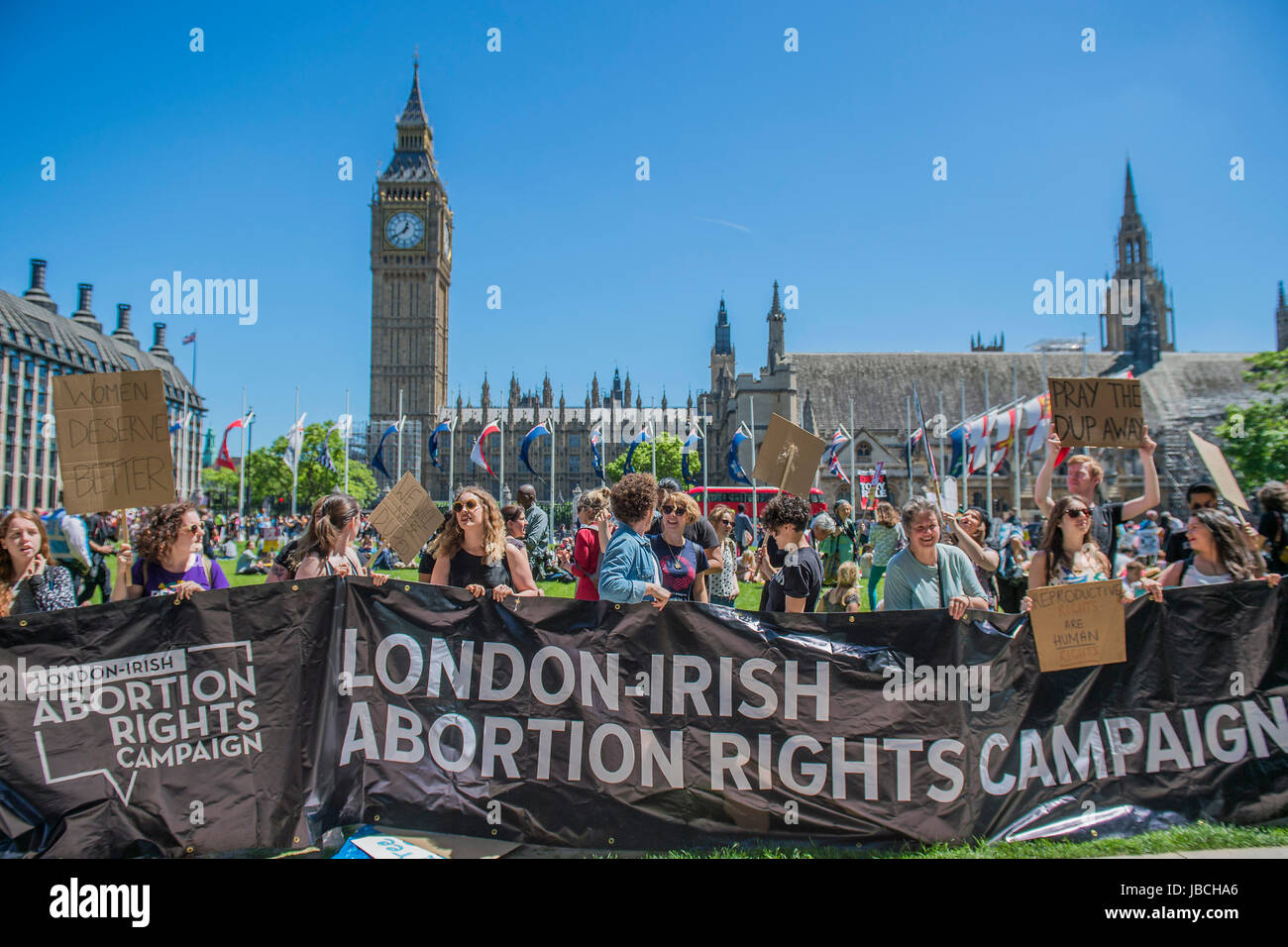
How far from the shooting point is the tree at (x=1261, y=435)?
81.4ft

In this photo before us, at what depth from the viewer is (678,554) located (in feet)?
15.7

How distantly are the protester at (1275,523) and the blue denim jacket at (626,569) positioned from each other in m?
3.88

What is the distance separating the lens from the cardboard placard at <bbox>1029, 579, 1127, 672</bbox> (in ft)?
13.4

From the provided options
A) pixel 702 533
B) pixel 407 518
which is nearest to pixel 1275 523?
pixel 702 533

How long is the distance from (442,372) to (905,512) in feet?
306

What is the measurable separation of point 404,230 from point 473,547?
91.0 meters

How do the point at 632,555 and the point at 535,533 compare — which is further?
the point at 535,533

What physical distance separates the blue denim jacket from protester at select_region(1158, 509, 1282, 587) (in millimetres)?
3041

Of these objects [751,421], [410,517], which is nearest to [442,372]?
[751,421]

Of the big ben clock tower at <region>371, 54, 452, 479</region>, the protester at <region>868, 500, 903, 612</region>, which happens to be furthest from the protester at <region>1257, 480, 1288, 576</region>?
the big ben clock tower at <region>371, 54, 452, 479</region>

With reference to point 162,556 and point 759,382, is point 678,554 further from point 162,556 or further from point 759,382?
point 759,382

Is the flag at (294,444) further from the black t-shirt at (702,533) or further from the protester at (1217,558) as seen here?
the protester at (1217,558)

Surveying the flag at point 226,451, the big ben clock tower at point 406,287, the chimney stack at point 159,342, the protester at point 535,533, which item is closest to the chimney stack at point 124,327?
the chimney stack at point 159,342
